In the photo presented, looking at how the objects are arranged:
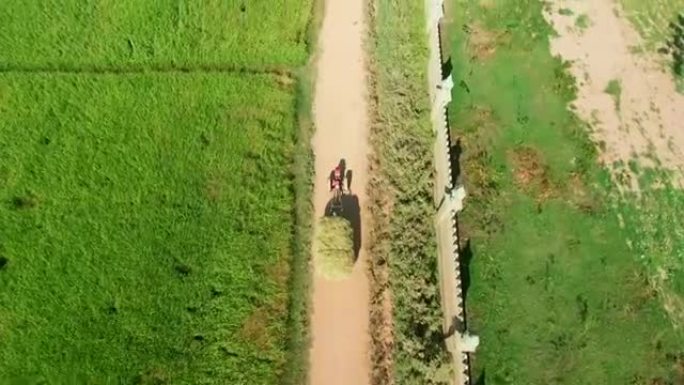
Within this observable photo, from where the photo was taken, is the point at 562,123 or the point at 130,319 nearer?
the point at 130,319

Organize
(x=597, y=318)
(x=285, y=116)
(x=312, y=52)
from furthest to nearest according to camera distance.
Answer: (x=312, y=52), (x=285, y=116), (x=597, y=318)

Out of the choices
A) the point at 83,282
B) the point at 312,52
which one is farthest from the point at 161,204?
the point at 312,52

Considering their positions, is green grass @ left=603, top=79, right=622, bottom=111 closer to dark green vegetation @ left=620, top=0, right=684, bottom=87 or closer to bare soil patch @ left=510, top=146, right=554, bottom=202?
dark green vegetation @ left=620, top=0, right=684, bottom=87

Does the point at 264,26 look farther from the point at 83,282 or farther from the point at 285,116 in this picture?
the point at 83,282

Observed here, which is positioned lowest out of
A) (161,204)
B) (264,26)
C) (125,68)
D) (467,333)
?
(467,333)

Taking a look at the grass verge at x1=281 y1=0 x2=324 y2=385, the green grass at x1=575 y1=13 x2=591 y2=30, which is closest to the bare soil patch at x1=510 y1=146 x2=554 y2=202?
the green grass at x1=575 y1=13 x2=591 y2=30

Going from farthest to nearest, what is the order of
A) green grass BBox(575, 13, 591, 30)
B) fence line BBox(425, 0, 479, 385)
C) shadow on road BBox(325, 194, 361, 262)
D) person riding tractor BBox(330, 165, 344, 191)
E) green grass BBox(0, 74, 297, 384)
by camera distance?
1. green grass BBox(575, 13, 591, 30)
2. person riding tractor BBox(330, 165, 344, 191)
3. shadow on road BBox(325, 194, 361, 262)
4. green grass BBox(0, 74, 297, 384)
5. fence line BBox(425, 0, 479, 385)
